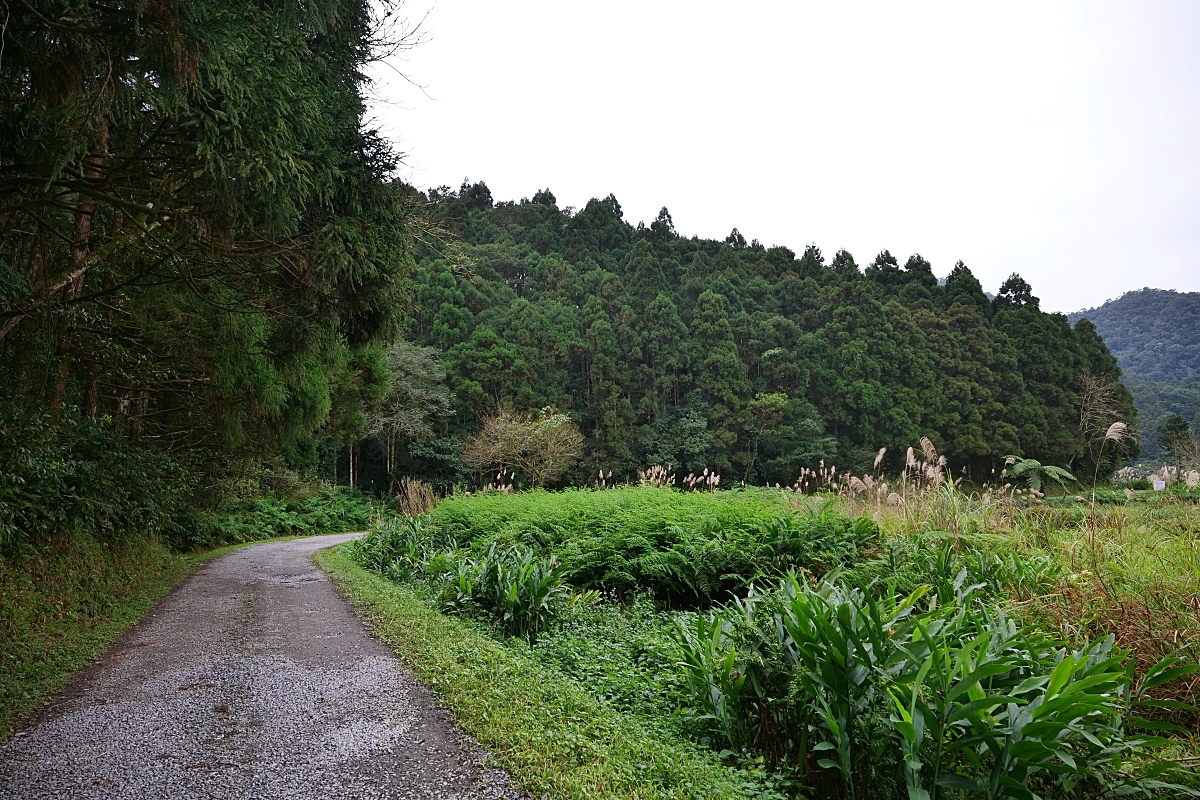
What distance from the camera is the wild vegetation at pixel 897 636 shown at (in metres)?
2.47

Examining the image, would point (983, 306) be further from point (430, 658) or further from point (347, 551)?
point (430, 658)

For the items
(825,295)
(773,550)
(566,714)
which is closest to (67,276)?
(566,714)

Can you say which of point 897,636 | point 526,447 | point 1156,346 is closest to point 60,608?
point 897,636

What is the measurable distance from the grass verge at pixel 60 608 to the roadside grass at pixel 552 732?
232 centimetres

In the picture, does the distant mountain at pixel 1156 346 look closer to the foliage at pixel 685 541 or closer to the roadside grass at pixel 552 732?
the foliage at pixel 685 541

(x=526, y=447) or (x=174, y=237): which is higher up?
(x=174, y=237)

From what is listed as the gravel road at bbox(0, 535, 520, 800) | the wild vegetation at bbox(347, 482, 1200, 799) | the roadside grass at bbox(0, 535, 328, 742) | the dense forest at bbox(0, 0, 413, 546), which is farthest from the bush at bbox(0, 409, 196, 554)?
the wild vegetation at bbox(347, 482, 1200, 799)

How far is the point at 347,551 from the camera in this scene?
12758mm

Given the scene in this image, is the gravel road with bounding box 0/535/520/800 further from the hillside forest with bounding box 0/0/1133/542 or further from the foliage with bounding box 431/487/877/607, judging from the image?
the foliage with bounding box 431/487/877/607

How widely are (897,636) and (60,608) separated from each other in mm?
7310

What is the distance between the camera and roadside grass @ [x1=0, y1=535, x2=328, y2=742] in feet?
13.7

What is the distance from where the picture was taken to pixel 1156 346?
1944 inches

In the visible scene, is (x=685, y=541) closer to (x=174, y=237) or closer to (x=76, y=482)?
(x=174, y=237)

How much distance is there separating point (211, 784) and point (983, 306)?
46.2m
